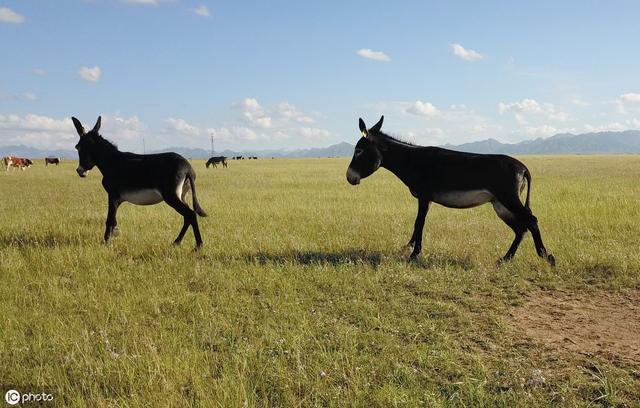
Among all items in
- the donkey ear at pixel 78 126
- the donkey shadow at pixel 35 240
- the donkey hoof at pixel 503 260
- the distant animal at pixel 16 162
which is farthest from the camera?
the distant animal at pixel 16 162

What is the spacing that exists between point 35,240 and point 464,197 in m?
9.42

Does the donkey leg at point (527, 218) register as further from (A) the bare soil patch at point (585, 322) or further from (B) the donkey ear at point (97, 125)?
(B) the donkey ear at point (97, 125)

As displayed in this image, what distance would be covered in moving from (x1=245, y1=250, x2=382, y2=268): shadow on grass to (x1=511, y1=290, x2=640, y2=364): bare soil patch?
112 inches

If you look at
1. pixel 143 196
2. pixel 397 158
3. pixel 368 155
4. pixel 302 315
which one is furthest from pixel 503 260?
pixel 143 196

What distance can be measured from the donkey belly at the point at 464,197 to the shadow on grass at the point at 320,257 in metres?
1.65

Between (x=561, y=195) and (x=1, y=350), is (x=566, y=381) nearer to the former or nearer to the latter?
(x=1, y=350)

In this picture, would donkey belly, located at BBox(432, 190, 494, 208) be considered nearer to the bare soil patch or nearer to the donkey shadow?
the bare soil patch

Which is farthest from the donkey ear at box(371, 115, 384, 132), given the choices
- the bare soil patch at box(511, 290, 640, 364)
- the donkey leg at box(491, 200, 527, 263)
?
the bare soil patch at box(511, 290, 640, 364)

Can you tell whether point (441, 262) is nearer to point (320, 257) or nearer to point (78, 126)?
point (320, 257)

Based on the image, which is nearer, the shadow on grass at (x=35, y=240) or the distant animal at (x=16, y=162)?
the shadow on grass at (x=35, y=240)

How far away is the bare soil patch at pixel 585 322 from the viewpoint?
4712mm

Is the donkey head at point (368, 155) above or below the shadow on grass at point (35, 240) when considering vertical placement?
above

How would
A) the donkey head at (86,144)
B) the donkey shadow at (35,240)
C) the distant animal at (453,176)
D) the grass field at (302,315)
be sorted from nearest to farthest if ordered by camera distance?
1. the grass field at (302,315)
2. the distant animal at (453,176)
3. the donkey shadow at (35,240)
4. the donkey head at (86,144)

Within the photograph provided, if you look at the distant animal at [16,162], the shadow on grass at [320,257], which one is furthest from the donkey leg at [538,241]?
the distant animal at [16,162]
